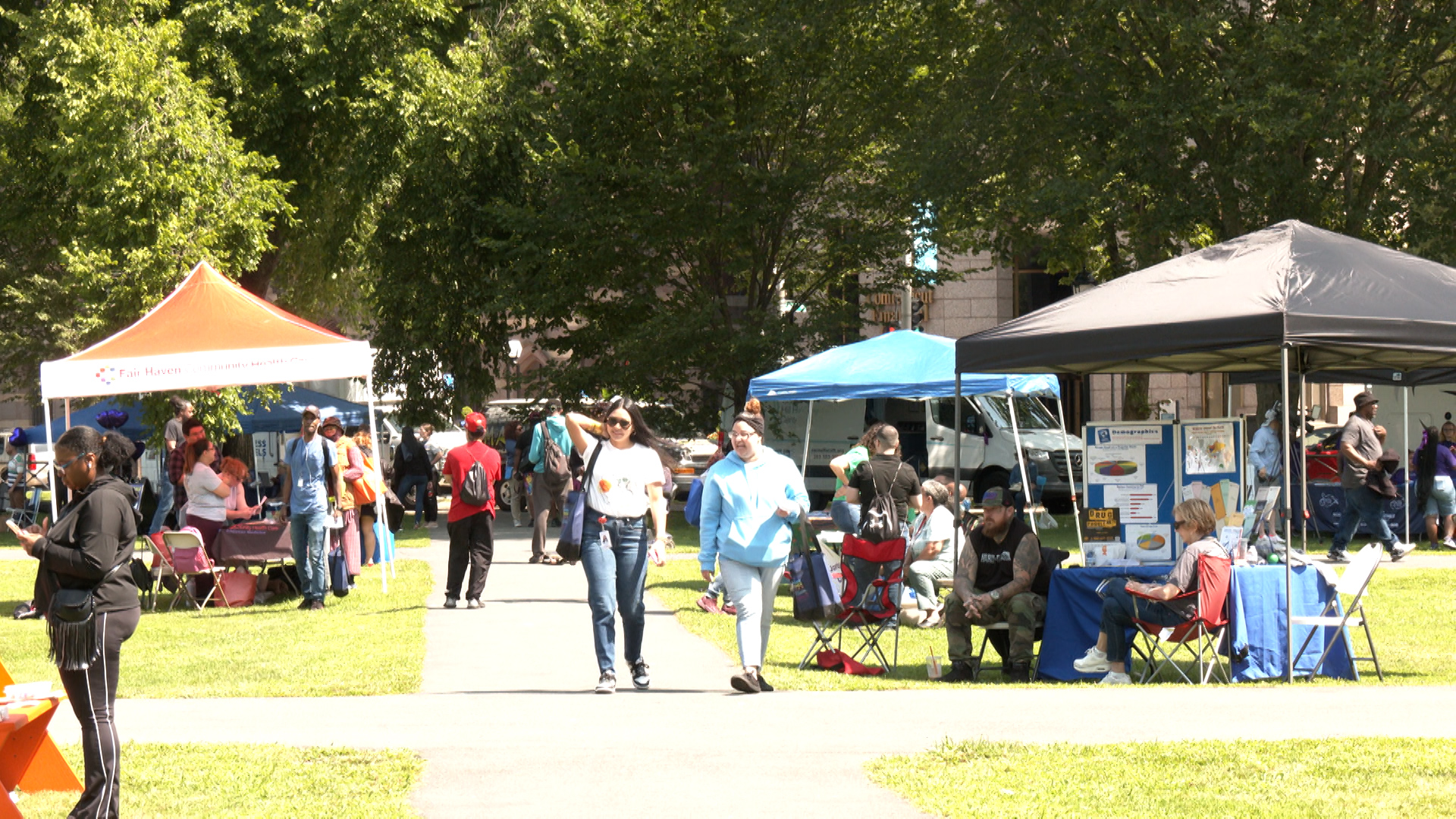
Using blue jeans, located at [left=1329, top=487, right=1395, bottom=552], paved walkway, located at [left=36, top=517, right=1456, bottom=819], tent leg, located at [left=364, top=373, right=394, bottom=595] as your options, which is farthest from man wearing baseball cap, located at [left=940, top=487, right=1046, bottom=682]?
blue jeans, located at [left=1329, top=487, right=1395, bottom=552]

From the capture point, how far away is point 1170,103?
22141 mm

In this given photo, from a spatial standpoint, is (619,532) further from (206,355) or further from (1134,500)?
(206,355)

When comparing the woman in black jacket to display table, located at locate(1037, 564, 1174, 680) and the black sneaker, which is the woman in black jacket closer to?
the black sneaker

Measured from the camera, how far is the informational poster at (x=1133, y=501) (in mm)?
11094

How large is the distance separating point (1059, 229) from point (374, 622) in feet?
46.4

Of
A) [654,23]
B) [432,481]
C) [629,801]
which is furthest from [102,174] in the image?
[629,801]

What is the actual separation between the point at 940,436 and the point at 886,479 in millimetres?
13622

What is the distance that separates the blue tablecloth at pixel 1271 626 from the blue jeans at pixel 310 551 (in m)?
7.05

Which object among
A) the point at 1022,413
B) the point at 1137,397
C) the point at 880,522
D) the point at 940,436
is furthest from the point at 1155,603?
the point at 1137,397

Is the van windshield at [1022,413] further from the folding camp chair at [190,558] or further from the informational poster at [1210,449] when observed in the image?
the informational poster at [1210,449]

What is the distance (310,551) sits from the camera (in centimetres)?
1457

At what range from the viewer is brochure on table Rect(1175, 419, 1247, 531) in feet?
35.9

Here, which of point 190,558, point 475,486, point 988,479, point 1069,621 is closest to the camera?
point 1069,621

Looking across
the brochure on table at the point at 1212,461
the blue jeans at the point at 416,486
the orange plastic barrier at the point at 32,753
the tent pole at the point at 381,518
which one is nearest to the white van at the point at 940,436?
the blue jeans at the point at 416,486
